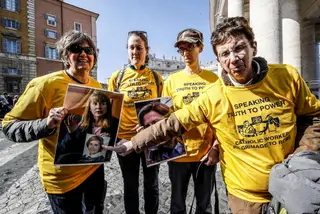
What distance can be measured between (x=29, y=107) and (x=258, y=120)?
4.91 feet

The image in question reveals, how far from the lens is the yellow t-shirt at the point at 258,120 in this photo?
1138 millimetres

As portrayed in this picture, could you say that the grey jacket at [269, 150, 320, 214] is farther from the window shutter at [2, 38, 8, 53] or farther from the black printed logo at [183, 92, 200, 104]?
the window shutter at [2, 38, 8, 53]

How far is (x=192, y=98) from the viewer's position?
1834 millimetres

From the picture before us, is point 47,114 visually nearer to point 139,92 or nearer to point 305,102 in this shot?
point 139,92

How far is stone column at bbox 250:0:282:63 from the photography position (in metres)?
4.04

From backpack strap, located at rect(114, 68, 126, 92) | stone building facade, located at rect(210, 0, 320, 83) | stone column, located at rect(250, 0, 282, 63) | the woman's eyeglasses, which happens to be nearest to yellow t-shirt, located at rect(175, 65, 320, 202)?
stone building facade, located at rect(210, 0, 320, 83)

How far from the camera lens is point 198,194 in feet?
6.11

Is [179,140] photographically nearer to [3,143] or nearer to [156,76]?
[156,76]

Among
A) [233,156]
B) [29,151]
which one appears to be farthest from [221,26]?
[29,151]

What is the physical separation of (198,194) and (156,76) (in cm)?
132

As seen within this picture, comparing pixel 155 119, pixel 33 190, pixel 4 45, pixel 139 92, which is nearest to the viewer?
pixel 155 119

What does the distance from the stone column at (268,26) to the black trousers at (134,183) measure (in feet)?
12.2

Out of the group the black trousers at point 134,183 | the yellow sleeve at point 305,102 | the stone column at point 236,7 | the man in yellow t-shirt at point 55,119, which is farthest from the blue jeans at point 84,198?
the stone column at point 236,7

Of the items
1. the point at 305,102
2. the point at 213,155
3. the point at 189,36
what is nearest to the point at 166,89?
the point at 189,36
